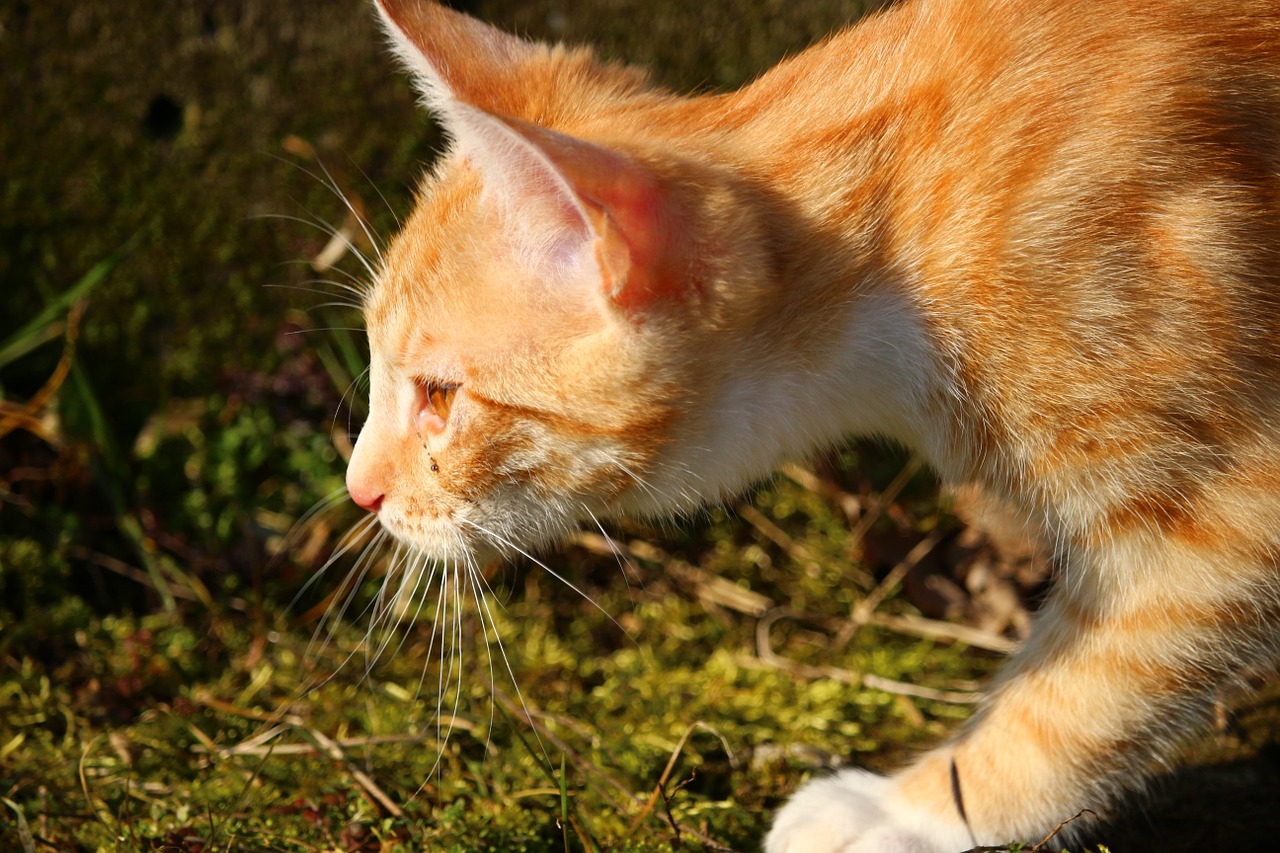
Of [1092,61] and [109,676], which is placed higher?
[1092,61]

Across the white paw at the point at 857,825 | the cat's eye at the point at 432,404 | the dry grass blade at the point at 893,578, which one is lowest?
A: the dry grass blade at the point at 893,578

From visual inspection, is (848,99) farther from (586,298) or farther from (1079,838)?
(1079,838)

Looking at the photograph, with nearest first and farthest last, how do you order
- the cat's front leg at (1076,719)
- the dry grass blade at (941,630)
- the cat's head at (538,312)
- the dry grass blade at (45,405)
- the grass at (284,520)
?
the cat's head at (538,312)
the cat's front leg at (1076,719)
the grass at (284,520)
the dry grass blade at (941,630)
the dry grass blade at (45,405)

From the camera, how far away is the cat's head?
40.3 inches

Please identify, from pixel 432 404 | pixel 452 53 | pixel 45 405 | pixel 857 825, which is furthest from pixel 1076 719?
pixel 45 405

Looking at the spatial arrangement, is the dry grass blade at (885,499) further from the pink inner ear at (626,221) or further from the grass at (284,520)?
the pink inner ear at (626,221)

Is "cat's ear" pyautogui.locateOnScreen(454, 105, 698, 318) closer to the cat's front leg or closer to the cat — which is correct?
the cat

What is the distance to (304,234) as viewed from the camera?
197 cm

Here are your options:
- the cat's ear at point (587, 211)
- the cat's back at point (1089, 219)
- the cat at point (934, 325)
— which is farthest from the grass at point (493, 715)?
the cat's back at point (1089, 219)

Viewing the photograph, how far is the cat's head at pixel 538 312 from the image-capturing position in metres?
1.02

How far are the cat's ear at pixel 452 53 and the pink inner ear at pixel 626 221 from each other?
0.26 meters

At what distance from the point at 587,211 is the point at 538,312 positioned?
196 millimetres

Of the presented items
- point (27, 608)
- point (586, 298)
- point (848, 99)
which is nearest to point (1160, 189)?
point (848, 99)

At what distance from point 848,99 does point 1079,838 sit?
3.14ft
